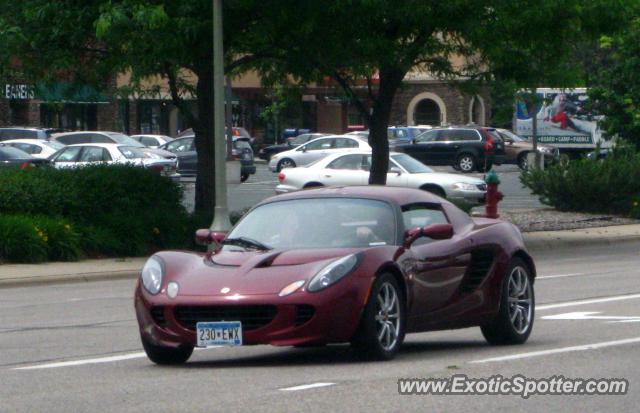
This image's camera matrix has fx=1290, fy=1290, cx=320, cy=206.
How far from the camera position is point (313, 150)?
5053cm

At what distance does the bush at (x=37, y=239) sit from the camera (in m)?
21.1

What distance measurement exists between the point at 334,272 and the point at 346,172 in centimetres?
2348

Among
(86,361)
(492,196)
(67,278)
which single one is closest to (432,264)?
(86,361)

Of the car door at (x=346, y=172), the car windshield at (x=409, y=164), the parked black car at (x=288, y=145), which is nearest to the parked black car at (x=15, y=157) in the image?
the car door at (x=346, y=172)

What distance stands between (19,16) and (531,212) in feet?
50.4

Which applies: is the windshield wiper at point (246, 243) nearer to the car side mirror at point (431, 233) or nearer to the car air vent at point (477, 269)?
the car side mirror at point (431, 233)

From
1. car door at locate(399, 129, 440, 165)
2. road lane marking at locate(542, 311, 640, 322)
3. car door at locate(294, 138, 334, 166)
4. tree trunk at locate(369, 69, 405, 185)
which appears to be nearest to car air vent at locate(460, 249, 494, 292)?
road lane marking at locate(542, 311, 640, 322)

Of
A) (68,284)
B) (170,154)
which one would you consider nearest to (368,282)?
(68,284)

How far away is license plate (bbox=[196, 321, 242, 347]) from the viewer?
962 centimetres

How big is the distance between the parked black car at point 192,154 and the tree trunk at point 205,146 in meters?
20.9

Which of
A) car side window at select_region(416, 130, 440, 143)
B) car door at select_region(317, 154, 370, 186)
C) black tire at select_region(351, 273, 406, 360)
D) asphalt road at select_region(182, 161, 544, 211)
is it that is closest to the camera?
black tire at select_region(351, 273, 406, 360)

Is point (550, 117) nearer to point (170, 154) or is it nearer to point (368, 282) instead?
point (170, 154)

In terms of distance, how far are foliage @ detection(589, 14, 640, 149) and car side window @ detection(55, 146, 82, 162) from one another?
15.0 meters

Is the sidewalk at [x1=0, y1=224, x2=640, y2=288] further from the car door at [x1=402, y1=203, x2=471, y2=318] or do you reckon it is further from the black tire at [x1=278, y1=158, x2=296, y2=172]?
the black tire at [x1=278, y1=158, x2=296, y2=172]
